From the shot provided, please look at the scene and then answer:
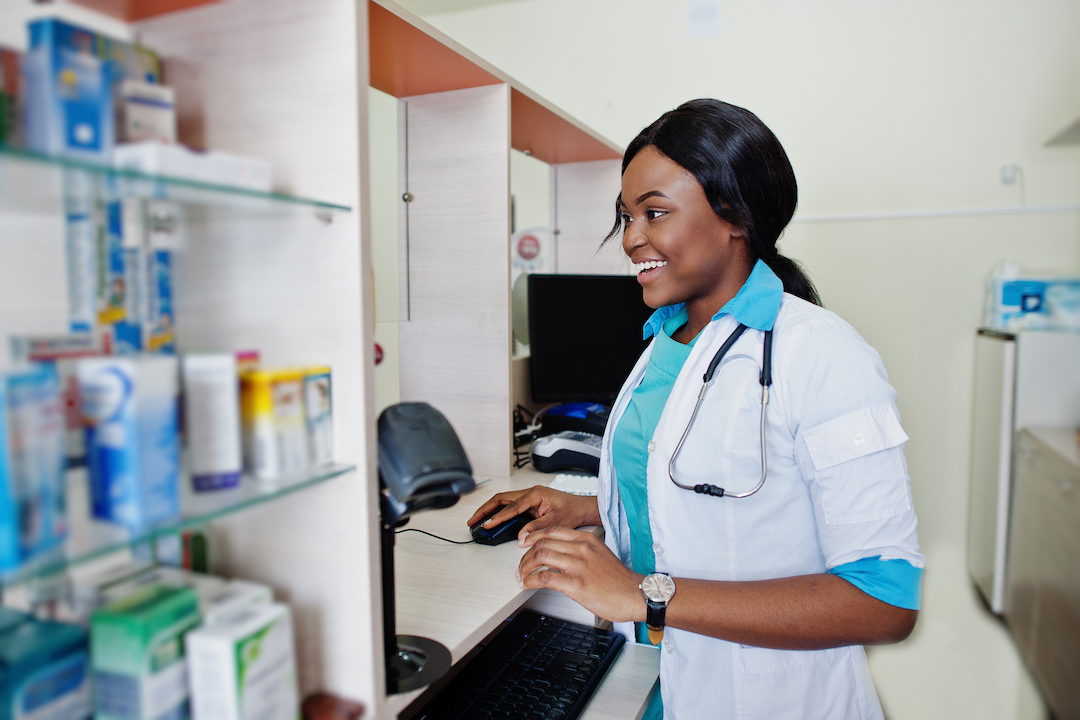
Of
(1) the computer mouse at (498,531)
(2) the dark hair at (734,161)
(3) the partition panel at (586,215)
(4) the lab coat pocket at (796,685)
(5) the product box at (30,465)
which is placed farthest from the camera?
(3) the partition panel at (586,215)

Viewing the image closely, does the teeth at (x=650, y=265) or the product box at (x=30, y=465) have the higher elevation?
the teeth at (x=650, y=265)

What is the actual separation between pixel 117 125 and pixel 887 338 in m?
2.46

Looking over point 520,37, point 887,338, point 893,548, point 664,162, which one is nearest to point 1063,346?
point 893,548

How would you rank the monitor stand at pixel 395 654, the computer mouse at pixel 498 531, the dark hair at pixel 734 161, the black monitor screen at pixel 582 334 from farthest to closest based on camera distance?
the black monitor screen at pixel 582 334, the computer mouse at pixel 498 531, the dark hair at pixel 734 161, the monitor stand at pixel 395 654

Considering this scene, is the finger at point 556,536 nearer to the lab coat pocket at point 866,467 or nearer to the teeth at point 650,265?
the lab coat pocket at point 866,467

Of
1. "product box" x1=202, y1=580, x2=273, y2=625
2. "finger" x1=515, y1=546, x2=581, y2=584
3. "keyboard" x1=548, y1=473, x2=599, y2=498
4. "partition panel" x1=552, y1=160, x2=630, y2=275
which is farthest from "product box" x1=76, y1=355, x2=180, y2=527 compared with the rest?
"partition panel" x1=552, y1=160, x2=630, y2=275

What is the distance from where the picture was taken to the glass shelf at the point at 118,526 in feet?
1.44

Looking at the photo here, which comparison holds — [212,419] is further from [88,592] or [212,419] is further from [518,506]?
[518,506]

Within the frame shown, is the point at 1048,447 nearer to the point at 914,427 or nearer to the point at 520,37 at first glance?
the point at 914,427

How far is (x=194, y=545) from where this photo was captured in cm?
67

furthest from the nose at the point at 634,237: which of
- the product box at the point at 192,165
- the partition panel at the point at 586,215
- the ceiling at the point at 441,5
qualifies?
the ceiling at the point at 441,5

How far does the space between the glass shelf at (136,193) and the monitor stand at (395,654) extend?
1.00 feet

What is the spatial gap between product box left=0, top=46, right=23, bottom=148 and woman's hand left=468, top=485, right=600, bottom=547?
0.91 m

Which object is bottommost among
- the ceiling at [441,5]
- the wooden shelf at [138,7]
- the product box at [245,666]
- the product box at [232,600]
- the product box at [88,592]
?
the product box at [245,666]
